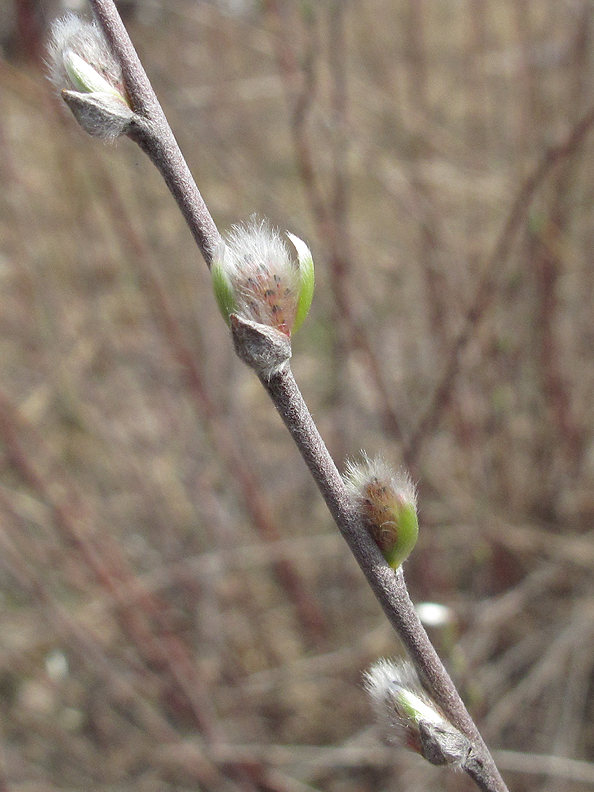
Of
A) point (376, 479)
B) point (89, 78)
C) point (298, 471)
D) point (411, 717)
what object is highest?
point (298, 471)

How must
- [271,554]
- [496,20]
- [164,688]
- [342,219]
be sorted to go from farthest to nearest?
[496,20], [271,554], [164,688], [342,219]

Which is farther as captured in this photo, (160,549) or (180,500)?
(180,500)

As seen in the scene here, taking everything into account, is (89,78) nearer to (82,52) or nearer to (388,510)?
(82,52)

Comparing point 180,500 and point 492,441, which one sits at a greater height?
point 180,500

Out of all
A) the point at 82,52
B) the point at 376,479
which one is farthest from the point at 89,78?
the point at 376,479

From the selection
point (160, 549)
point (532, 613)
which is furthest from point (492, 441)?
point (160, 549)

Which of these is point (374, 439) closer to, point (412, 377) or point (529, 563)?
point (412, 377)

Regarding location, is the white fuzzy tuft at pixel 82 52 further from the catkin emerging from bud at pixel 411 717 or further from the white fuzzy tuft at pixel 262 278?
the catkin emerging from bud at pixel 411 717

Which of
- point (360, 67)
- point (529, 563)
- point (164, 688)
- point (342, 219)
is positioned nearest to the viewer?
point (342, 219)
